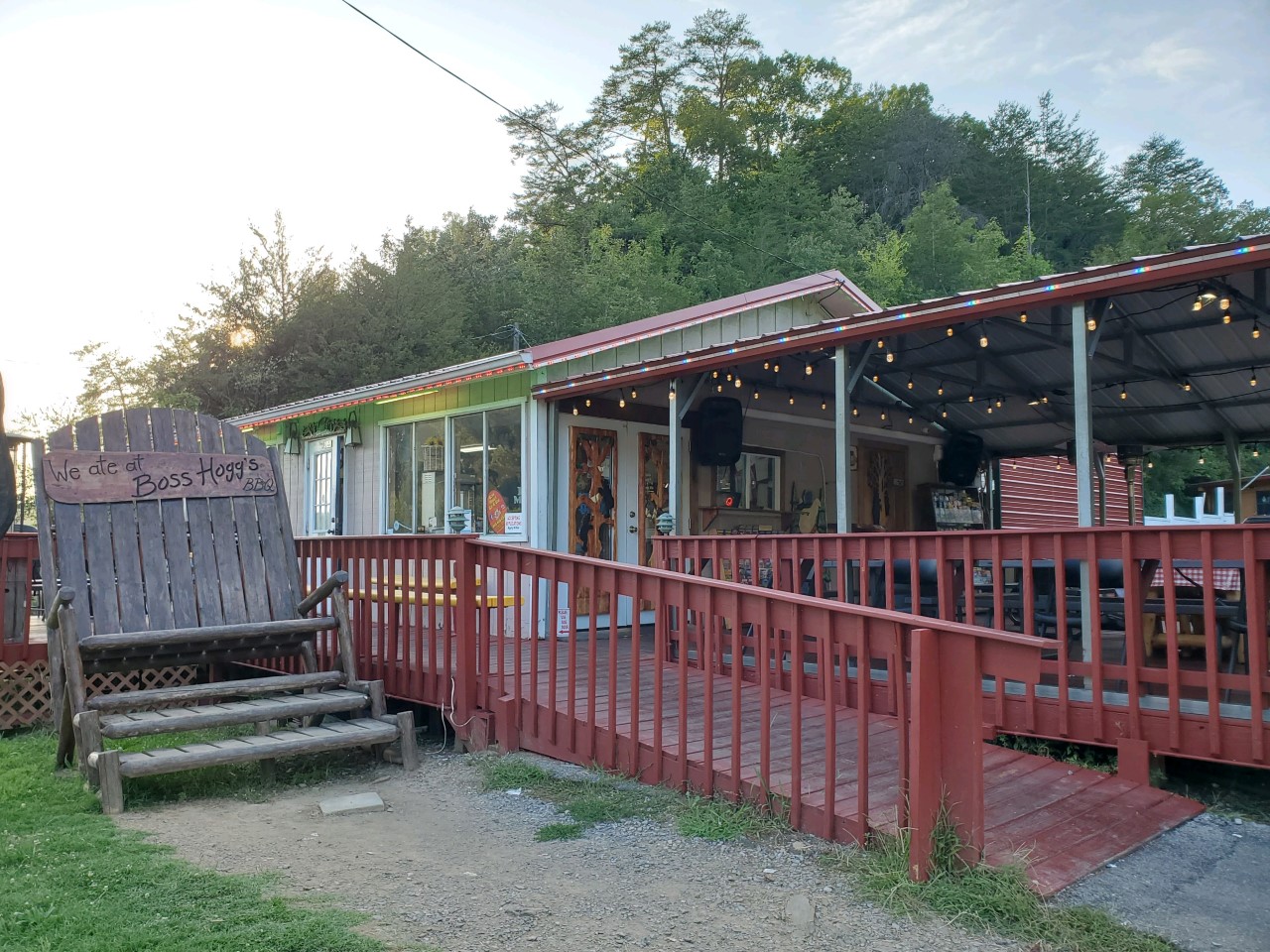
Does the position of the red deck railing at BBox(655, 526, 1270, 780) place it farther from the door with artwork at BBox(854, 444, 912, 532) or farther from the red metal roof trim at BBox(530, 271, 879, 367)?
the door with artwork at BBox(854, 444, 912, 532)

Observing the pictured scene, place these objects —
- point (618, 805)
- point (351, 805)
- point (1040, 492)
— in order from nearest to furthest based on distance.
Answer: point (618, 805)
point (351, 805)
point (1040, 492)

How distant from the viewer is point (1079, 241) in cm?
3188

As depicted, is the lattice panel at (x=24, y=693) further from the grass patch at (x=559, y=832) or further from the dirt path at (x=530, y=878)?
the grass patch at (x=559, y=832)

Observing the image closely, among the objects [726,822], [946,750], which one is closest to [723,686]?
[726,822]

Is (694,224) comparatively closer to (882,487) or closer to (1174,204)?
(1174,204)

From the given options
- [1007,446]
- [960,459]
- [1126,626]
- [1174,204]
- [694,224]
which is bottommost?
[1126,626]

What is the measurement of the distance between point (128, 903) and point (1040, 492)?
A: 16015 mm

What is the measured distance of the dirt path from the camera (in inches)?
113

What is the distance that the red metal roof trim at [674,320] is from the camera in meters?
8.61

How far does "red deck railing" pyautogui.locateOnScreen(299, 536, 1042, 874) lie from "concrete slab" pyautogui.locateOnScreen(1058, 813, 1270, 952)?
540mm

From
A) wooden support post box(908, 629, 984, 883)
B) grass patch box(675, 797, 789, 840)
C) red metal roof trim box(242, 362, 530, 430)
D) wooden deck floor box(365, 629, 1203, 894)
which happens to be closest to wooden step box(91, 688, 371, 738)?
wooden deck floor box(365, 629, 1203, 894)

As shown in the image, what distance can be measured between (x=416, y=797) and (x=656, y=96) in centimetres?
3341

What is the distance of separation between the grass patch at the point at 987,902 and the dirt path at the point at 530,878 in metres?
0.09

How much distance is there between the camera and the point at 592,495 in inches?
366
